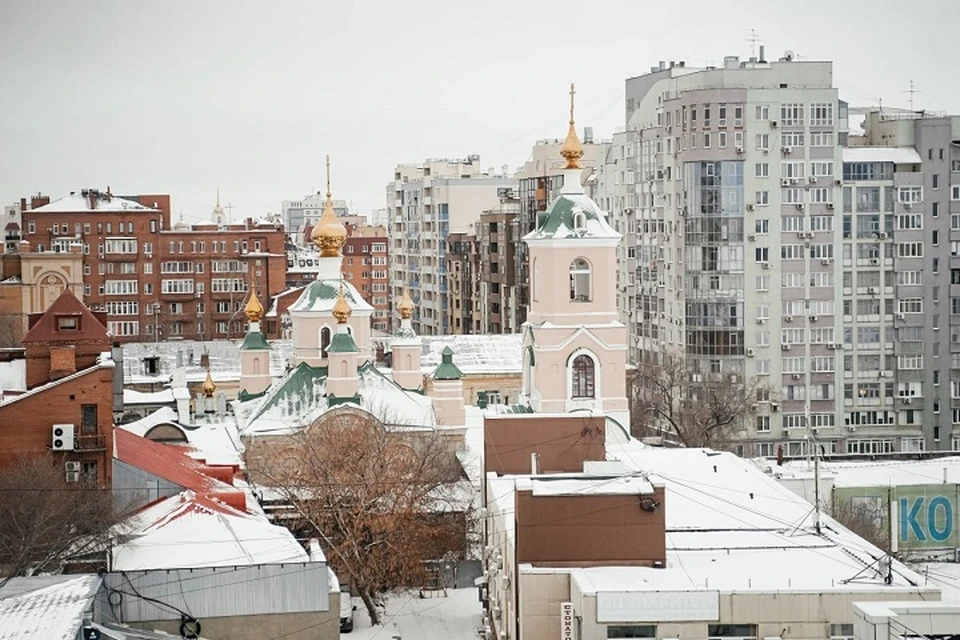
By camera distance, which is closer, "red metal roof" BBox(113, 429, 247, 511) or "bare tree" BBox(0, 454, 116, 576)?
"bare tree" BBox(0, 454, 116, 576)

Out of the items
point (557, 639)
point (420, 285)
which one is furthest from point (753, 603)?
point (420, 285)

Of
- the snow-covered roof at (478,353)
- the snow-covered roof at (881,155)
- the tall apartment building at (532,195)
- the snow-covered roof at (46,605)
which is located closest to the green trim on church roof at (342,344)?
the snow-covered roof at (478,353)

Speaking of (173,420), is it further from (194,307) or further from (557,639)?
A: (194,307)

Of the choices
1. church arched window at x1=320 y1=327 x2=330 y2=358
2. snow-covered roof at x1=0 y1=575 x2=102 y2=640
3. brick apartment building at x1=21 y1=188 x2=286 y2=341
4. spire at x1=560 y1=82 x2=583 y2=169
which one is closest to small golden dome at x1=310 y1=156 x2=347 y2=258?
church arched window at x1=320 y1=327 x2=330 y2=358

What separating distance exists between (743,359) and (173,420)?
22.5 m

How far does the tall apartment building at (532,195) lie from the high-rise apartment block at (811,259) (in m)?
20.6

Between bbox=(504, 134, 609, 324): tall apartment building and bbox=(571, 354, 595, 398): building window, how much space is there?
38528 mm

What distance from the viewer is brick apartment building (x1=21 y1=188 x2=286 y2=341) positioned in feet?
287

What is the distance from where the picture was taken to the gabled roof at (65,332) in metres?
39.4

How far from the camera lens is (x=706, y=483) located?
38375mm

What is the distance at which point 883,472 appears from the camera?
158ft

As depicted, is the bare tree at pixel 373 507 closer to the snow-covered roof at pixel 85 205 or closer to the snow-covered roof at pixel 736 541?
the snow-covered roof at pixel 736 541

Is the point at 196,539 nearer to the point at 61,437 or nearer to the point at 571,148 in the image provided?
the point at 61,437

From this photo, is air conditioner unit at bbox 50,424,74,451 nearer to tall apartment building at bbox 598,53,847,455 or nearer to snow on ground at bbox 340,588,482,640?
snow on ground at bbox 340,588,482,640
